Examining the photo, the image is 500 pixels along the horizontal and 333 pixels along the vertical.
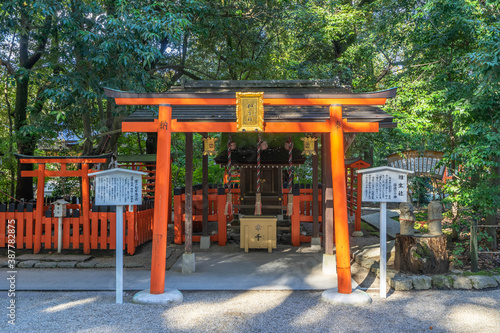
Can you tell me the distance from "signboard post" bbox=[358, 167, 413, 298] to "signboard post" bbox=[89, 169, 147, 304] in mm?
3399

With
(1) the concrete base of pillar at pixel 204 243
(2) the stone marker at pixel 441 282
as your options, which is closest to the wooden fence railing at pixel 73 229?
(1) the concrete base of pillar at pixel 204 243

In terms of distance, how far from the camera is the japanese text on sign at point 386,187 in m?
5.38

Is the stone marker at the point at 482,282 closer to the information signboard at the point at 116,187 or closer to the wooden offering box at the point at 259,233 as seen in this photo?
the wooden offering box at the point at 259,233

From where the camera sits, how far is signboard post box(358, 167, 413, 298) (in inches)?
211

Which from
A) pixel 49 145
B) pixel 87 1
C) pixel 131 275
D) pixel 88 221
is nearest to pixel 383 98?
pixel 131 275

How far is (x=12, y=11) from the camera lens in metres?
7.52

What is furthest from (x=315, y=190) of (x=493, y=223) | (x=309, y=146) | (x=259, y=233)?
(x=493, y=223)

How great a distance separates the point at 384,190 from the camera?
213 inches

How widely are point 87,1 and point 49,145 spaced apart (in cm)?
540

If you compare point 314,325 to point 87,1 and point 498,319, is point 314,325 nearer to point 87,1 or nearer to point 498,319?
point 498,319

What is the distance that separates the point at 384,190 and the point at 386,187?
0.06 m

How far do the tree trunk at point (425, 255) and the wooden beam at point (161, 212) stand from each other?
4.20m

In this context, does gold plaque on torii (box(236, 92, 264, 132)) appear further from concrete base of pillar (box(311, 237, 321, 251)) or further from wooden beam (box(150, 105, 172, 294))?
concrete base of pillar (box(311, 237, 321, 251))

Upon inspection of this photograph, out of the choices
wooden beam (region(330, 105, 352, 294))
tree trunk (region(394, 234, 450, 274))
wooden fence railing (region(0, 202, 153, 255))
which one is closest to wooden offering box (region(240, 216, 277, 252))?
wooden fence railing (region(0, 202, 153, 255))
